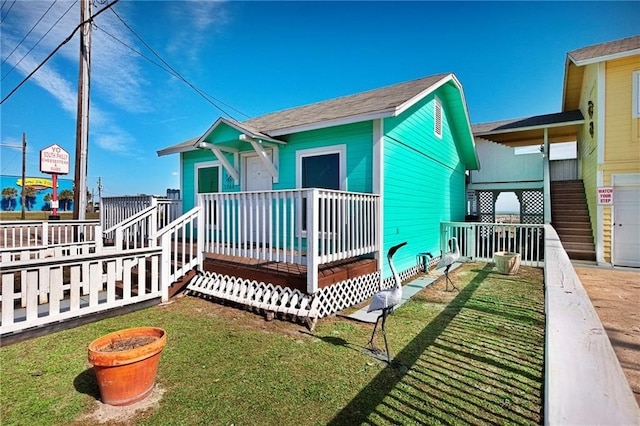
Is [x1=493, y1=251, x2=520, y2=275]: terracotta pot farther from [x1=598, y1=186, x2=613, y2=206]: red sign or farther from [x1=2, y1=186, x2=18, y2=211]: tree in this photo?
[x1=2, y1=186, x2=18, y2=211]: tree

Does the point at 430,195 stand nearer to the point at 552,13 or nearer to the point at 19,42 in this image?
the point at 552,13

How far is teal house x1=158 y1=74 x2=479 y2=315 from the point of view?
4.82m

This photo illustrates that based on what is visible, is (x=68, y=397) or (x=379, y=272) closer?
(x=68, y=397)

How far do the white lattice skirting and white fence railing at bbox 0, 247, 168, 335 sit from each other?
860 mm

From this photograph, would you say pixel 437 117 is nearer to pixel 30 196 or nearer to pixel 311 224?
pixel 311 224

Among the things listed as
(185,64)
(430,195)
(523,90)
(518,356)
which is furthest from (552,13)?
(185,64)

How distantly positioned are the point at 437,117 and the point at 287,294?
23.7ft

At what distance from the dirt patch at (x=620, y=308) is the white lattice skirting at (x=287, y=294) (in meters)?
3.35

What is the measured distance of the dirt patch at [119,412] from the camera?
2.30 metres

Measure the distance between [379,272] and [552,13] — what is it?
8550 mm

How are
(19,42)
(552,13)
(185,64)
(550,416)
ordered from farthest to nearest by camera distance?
(185,64), (19,42), (552,13), (550,416)

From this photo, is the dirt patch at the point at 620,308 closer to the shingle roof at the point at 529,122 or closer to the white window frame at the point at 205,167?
the shingle roof at the point at 529,122

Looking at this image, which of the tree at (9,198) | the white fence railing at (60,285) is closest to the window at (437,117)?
the white fence railing at (60,285)

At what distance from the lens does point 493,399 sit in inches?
101
